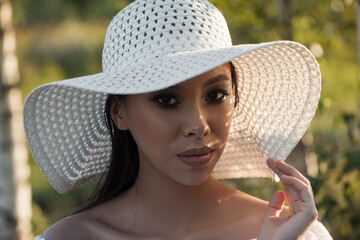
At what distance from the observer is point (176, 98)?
1.87m

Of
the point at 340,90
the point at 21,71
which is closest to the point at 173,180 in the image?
the point at 340,90

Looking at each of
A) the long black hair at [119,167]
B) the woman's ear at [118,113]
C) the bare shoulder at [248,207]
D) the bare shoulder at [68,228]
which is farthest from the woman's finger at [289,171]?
the bare shoulder at [68,228]

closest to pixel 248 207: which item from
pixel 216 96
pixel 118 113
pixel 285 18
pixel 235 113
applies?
pixel 235 113

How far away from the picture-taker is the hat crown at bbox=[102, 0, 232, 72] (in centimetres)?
193

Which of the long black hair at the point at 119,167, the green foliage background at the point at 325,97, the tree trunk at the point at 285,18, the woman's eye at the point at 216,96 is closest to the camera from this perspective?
the woman's eye at the point at 216,96

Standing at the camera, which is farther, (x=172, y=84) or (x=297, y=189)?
(x=297, y=189)

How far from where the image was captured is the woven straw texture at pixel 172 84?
71.3 inches

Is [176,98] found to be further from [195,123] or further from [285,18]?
[285,18]

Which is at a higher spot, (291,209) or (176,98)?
(176,98)

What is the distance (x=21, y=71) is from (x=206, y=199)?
29.6ft

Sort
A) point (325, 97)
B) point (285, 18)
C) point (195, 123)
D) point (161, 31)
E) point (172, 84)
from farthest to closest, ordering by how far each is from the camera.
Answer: point (285, 18) < point (325, 97) < point (161, 31) < point (195, 123) < point (172, 84)

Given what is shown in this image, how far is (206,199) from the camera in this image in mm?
2172

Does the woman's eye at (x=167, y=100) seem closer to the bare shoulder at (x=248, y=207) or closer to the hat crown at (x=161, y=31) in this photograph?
the hat crown at (x=161, y=31)

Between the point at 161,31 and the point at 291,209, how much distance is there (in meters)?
0.69
